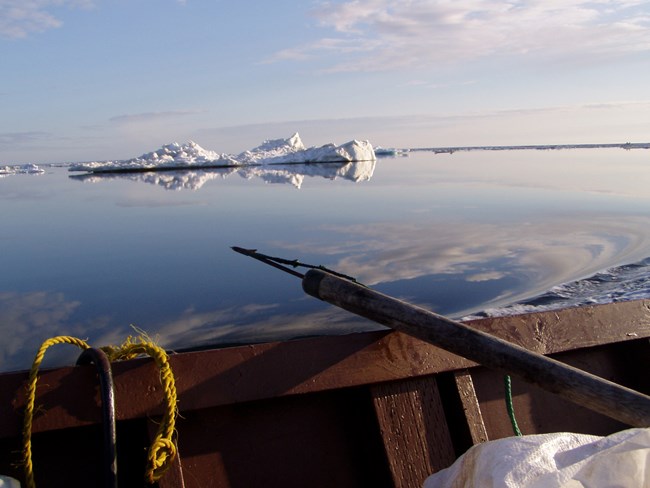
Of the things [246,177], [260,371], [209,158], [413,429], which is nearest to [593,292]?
[413,429]

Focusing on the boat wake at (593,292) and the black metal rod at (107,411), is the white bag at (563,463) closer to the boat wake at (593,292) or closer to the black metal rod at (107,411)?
the black metal rod at (107,411)

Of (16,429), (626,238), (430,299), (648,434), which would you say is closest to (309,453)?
(16,429)

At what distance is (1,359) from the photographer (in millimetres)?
3787

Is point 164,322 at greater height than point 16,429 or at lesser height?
lesser

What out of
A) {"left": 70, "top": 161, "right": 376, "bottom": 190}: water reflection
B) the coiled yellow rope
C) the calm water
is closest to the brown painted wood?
the coiled yellow rope

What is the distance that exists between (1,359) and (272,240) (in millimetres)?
4687

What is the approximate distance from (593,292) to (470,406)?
12.5 feet

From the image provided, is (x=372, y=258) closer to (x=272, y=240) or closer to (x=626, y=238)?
(x=272, y=240)

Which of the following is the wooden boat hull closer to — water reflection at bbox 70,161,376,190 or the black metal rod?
the black metal rod

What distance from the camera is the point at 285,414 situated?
5.38 feet

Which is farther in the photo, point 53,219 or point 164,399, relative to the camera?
point 53,219

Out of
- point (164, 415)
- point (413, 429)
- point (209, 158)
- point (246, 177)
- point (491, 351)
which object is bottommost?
point (413, 429)

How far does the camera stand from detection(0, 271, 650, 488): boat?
1.42m

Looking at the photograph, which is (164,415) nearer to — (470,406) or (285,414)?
(285,414)
